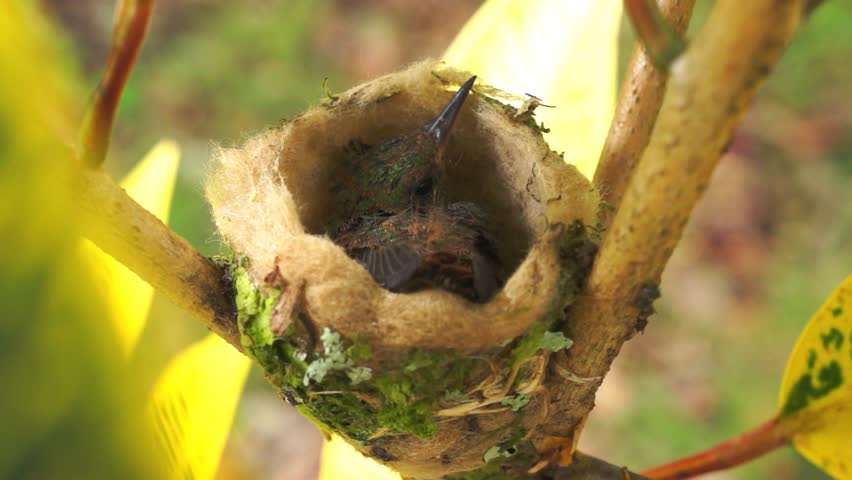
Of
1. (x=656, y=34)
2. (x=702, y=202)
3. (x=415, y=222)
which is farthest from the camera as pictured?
(x=702, y=202)

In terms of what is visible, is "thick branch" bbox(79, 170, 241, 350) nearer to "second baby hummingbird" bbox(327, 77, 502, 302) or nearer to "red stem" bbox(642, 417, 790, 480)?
"second baby hummingbird" bbox(327, 77, 502, 302)

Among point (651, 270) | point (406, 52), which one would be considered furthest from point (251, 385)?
point (651, 270)

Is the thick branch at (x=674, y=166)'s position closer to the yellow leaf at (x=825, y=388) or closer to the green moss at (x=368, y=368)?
the green moss at (x=368, y=368)

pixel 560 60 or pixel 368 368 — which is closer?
pixel 368 368

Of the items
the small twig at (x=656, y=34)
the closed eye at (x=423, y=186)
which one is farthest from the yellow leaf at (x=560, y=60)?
the small twig at (x=656, y=34)

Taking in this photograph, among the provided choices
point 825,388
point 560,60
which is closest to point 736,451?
point 825,388

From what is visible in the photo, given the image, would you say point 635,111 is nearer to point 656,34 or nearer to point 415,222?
point 656,34

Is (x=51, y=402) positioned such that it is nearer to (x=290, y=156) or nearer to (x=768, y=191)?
(x=290, y=156)
